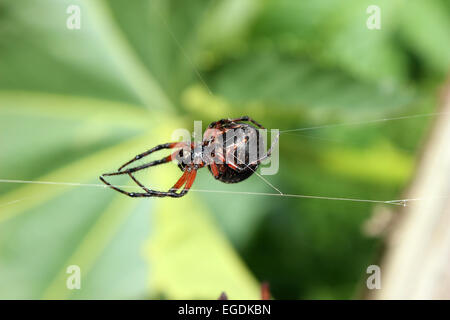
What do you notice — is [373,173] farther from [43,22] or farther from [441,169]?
[43,22]

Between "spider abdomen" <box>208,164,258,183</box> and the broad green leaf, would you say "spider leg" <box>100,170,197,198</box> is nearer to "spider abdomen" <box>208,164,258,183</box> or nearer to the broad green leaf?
"spider abdomen" <box>208,164,258,183</box>

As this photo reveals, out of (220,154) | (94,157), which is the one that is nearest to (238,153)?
(220,154)

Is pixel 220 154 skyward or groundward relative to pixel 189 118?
groundward

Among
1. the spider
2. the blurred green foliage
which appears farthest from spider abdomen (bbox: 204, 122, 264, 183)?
the blurred green foliage

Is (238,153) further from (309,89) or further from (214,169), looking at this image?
(309,89)
